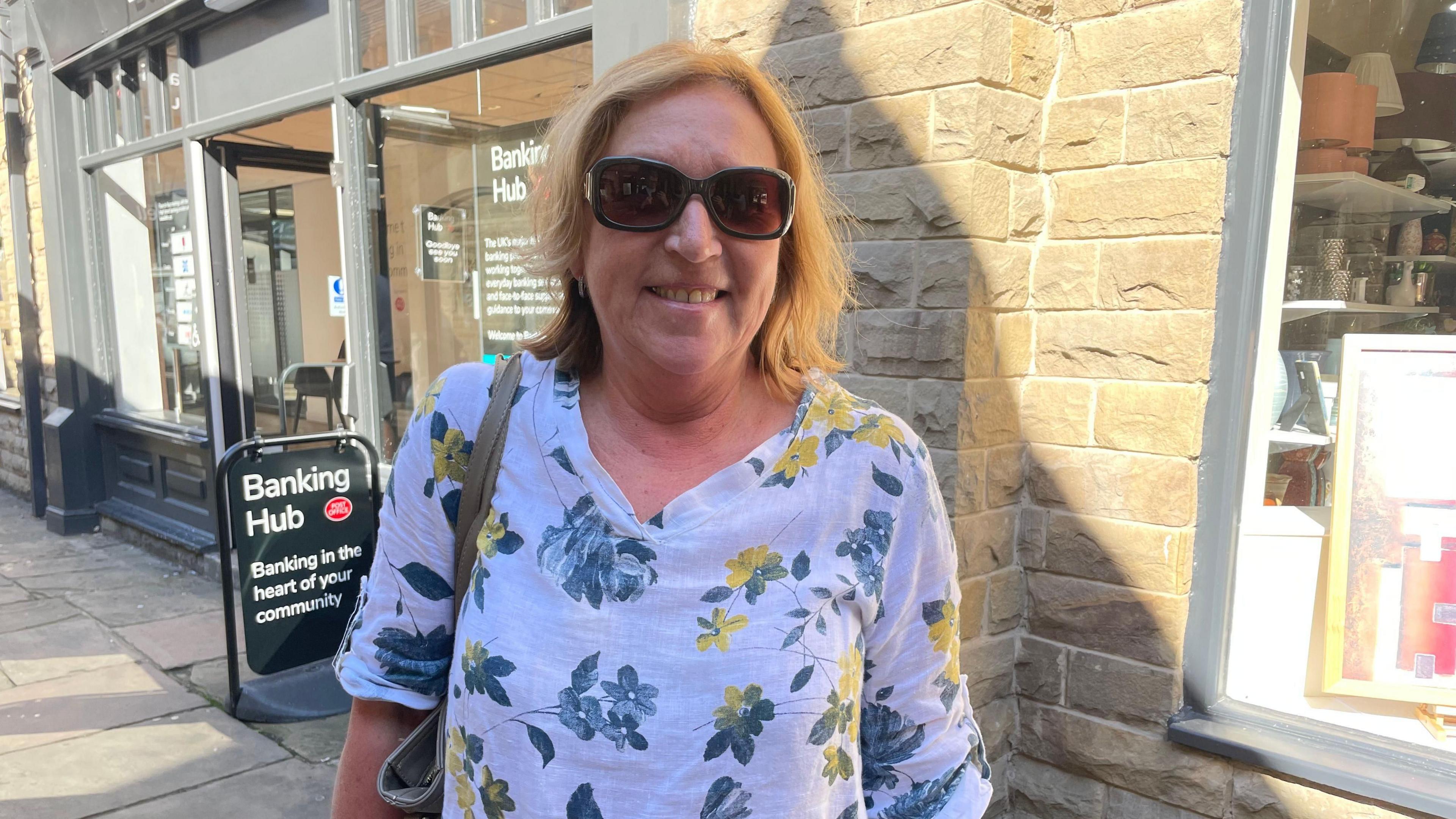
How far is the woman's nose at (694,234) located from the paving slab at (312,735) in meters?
3.35

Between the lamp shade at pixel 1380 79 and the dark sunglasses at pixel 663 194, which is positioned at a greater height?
the lamp shade at pixel 1380 79

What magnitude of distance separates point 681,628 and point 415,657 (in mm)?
424

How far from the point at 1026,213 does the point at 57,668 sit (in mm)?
5049

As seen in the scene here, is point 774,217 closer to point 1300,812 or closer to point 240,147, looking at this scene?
Answer: point 1300,812

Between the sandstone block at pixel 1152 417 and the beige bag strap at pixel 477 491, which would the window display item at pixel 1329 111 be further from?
the beige bag strap at pixel 477 491

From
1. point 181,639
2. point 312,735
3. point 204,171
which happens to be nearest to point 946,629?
point 312,735

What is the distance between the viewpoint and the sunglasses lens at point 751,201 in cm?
129

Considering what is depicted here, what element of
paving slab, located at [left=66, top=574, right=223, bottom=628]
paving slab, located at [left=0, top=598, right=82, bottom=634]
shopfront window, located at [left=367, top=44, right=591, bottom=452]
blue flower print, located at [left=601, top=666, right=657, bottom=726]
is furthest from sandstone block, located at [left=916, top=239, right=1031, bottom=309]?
paving slab, located at [left=0, top=598, right=82, bottom=634]

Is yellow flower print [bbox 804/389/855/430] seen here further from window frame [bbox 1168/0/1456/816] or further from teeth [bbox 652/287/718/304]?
window frame [bbox 1168/0/1456/816]

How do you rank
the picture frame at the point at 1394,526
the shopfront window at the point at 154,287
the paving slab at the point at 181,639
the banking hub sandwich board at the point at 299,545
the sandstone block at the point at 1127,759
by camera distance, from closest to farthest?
the picture frame at the point at 1394,526 < the sandstone block at the point at 1127,759 < the banking hub sandwich board at the point at 299,545 < the paving slab at the point at 181,639 < the shopfront window at the point at 154,287

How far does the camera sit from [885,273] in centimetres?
271

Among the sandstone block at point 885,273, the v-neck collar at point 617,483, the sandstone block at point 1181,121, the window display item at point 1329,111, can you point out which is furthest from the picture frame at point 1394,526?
the v-neck collar at point 617,483

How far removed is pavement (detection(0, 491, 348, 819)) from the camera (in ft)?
11.4

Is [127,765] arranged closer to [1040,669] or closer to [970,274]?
[1040,669]
